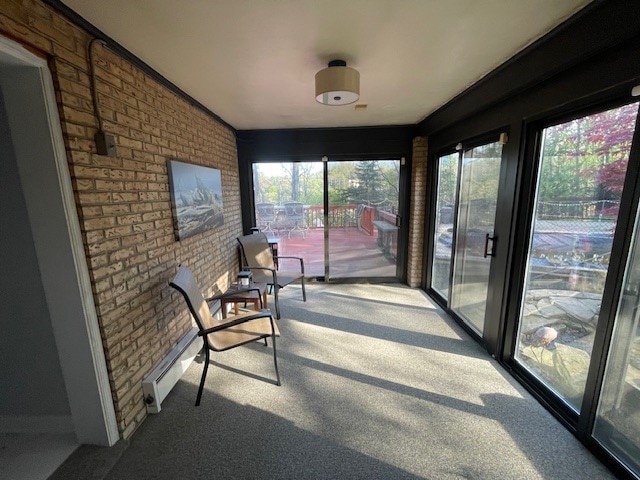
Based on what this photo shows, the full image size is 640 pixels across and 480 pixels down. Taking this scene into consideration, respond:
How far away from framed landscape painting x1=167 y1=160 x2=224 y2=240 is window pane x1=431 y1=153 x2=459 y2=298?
282cm

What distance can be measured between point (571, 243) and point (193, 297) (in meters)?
2.66

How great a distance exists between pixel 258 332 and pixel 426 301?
2471 millimetres

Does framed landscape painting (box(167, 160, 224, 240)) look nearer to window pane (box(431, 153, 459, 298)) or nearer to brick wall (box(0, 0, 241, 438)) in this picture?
brick wall (box(0, 0, 241, 438))

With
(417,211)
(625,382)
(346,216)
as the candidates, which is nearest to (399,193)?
(417,211)

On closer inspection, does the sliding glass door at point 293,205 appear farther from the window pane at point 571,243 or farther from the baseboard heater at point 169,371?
the window pane at point 571,243

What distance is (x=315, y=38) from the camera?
1.60 meters

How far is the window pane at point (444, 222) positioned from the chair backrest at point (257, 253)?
2.32m

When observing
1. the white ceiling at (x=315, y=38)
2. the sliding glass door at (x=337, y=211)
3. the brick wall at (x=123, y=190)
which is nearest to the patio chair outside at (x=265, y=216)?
the sliding glass door at (x=337, y=211)

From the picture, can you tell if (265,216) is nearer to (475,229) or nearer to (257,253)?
(257,253)

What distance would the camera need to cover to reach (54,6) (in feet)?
4.16

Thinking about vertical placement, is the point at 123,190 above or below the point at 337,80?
below

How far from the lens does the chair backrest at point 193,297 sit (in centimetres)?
185

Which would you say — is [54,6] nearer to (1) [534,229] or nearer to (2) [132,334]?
(2) [132,334]

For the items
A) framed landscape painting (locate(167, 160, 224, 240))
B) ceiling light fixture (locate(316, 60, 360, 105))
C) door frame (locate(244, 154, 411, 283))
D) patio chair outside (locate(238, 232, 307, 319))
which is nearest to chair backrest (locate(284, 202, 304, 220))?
door frame (locate(244, 154, 411, 283))
